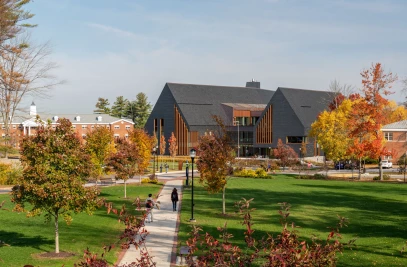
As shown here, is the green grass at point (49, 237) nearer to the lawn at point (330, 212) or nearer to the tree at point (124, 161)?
the lawn at point (330, 212)

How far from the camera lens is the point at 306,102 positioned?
319 feet

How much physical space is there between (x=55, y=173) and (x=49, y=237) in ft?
14.5

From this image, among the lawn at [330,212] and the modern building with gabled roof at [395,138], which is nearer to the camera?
the lawn at [330,212]

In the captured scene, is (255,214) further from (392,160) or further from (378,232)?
(392,160)

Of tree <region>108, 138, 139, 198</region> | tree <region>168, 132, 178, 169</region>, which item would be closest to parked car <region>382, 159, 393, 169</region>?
tree <region>168, 132, 178, 169</region>

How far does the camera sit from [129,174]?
127 ft

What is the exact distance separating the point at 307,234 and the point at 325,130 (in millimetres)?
38331

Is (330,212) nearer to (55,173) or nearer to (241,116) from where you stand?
(55,173)

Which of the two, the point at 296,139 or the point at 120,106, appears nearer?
the point at 296,139

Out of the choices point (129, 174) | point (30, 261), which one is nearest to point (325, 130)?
point (129, 174)

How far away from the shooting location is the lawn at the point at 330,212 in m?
19.4

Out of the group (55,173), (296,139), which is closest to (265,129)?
(296,139)

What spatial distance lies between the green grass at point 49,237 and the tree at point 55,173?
1.19 m

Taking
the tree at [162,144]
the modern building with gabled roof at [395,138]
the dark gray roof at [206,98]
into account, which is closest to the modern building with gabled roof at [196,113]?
the dark gray roof at [206,98]
